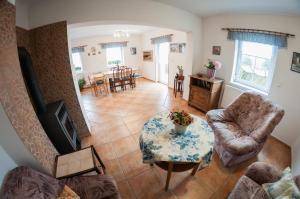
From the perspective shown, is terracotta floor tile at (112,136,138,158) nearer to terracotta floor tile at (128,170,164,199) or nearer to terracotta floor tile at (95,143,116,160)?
terracotta floor tile at (95,143,116,160)

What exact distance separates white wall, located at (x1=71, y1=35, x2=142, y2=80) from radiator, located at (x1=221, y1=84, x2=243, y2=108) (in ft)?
16.5

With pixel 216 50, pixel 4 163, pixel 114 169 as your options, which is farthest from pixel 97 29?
pixel 4 163

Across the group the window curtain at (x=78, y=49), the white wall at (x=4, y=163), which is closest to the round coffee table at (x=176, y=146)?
the white wall at (x=4, y=163)

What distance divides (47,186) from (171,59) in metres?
5.21

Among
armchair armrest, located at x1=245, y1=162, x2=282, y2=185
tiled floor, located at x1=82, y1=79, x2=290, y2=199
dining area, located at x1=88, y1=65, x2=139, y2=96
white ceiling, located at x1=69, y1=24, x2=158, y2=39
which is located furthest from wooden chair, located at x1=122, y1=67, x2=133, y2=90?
armchair armrest, located at x1=245, y1=162, x2=282, y2=185

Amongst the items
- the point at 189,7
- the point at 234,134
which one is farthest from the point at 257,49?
the point at 234,134

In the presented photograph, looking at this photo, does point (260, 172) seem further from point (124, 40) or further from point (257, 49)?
point (124, 40)

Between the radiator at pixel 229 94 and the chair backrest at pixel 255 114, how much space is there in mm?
886

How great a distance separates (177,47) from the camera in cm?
525

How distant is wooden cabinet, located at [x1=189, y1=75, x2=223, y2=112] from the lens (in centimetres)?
374

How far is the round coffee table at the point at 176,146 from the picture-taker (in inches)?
70.1

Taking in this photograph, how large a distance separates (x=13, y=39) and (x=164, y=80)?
5551 mm

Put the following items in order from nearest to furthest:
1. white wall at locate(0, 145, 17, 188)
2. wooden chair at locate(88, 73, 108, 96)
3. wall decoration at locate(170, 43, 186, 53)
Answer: white wall at locate(0, 145, 17, 188) < wall decoration at locate(170, 43, 186, 53) < wooden chair at locate(88, 73, 108, 96)

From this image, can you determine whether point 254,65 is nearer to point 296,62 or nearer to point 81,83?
point 296,62
